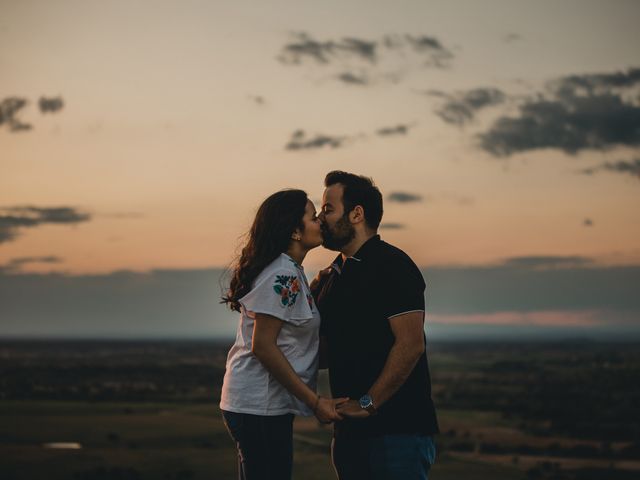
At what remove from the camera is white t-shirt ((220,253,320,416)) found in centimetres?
469

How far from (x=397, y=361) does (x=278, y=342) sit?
676 millimetres

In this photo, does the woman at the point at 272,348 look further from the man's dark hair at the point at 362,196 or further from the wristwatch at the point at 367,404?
the man's dark hair at the point at 362,196

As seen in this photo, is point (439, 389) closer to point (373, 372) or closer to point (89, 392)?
point (89, 392)

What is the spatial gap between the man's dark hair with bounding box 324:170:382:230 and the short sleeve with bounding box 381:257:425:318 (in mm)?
414

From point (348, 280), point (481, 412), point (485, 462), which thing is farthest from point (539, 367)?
point (348, 280)

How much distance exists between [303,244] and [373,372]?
0.85 metres

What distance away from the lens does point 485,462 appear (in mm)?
25688

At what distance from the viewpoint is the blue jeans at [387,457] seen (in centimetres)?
477

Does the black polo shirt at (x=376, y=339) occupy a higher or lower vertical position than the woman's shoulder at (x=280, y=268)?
lower

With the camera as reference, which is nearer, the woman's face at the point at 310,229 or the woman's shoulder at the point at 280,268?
the woman's shoulder at the point at 280,268

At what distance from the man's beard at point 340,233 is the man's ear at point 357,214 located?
0.03 m

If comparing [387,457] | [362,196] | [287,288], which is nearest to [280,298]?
[287,288]

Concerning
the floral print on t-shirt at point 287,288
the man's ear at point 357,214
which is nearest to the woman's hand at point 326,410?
the floral print on t-shirt at point 287,288

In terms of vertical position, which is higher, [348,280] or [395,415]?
[348,280]
